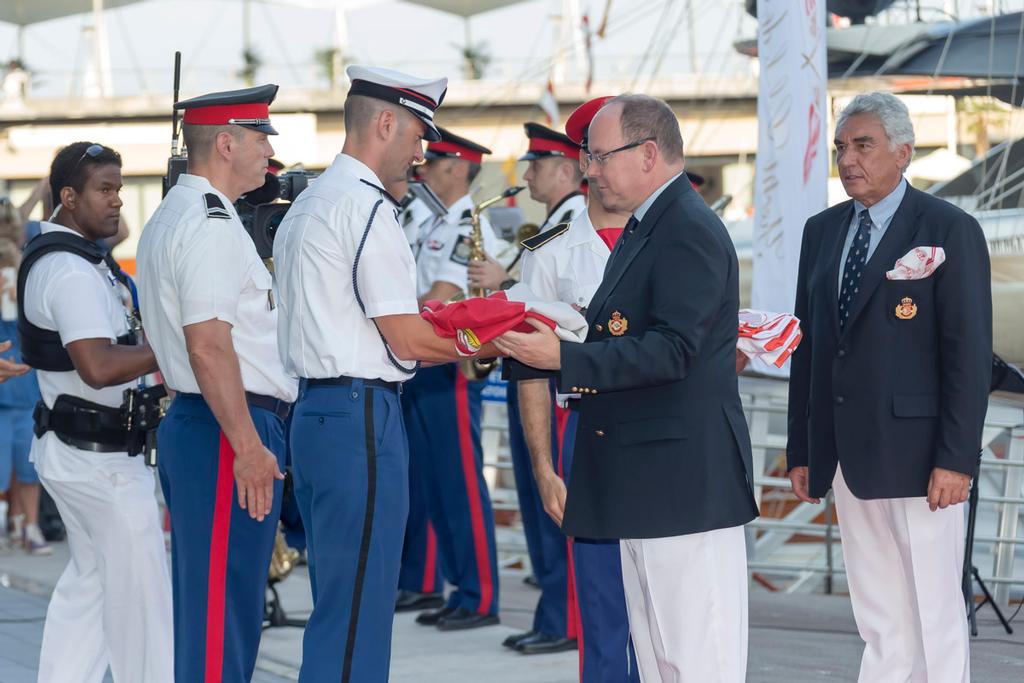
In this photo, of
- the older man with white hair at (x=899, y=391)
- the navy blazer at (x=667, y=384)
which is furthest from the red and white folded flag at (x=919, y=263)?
the navy blazer at (x=667, y=384)

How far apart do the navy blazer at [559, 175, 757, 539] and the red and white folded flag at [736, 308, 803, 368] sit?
0.29 meters

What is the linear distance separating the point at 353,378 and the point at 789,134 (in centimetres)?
339

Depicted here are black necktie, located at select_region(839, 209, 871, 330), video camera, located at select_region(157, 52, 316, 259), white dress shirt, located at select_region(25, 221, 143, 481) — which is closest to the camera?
black necktie, located at select_region(839, 209, 871, 330)

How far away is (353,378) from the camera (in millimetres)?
3945

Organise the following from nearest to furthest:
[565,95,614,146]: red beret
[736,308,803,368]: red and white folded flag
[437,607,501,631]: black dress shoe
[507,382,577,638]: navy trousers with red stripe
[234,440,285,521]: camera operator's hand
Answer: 1. [736,308,803,368]: red and white folded flag
2. [234,440,285,521]: camera operator's hand
3. [565,95,614,146]: red beret
4. [507,382,577,638]: navy trousers with red stripe
5. [437,607,501,631]: black dress shoe

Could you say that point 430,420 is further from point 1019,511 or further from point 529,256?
point 1019,511

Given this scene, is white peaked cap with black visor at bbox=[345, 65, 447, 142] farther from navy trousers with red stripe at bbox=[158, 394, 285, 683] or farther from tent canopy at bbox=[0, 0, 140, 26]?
tent canopy at bbox=[0, 0, 140, 26]

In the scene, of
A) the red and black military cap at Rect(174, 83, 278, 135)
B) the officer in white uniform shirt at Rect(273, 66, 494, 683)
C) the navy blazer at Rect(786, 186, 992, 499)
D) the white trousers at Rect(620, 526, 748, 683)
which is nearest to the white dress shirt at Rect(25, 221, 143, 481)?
the red and black military cap at Rect(174, 83, 278, 135)

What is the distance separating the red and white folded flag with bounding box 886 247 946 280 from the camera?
4.09 m

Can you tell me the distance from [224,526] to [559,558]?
2.01 metres

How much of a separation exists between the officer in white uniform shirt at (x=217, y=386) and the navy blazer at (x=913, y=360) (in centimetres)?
172

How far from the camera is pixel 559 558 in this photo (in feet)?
19.5

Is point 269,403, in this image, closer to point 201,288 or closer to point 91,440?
point 201,288

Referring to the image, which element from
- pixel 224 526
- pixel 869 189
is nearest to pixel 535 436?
pixel 224 526
